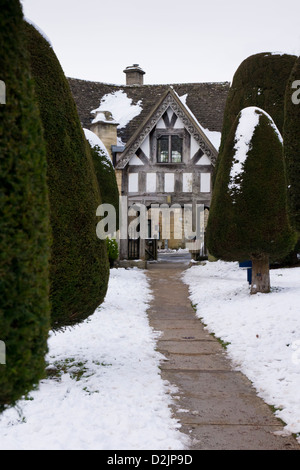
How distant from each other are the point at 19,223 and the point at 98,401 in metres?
2.89

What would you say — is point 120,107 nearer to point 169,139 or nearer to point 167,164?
point 169,139

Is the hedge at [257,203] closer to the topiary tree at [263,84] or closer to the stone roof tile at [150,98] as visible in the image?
the topiary tree at [263,84]

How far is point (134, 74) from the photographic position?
87.4ft

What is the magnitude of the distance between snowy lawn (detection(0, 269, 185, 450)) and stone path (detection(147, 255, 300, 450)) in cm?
19

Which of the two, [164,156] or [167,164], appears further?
[164,156]

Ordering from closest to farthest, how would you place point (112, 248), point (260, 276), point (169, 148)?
point (260, 276) < point (112, 248) < point (169, 148)

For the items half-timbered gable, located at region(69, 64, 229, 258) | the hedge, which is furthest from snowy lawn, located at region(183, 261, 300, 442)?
half-timbered gable, located at region(69, 64, 229, 258)

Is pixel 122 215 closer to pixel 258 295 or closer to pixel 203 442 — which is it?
pixel 258 295

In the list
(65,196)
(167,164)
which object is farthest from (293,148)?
(167,164)

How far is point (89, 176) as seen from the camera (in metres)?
5.83

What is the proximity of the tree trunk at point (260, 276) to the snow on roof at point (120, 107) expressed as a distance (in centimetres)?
1261

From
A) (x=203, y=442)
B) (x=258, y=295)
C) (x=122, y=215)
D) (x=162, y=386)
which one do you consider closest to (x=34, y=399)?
(x=162, y=386)

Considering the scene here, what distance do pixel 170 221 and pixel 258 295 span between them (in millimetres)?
23664

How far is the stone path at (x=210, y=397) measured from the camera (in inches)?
158
